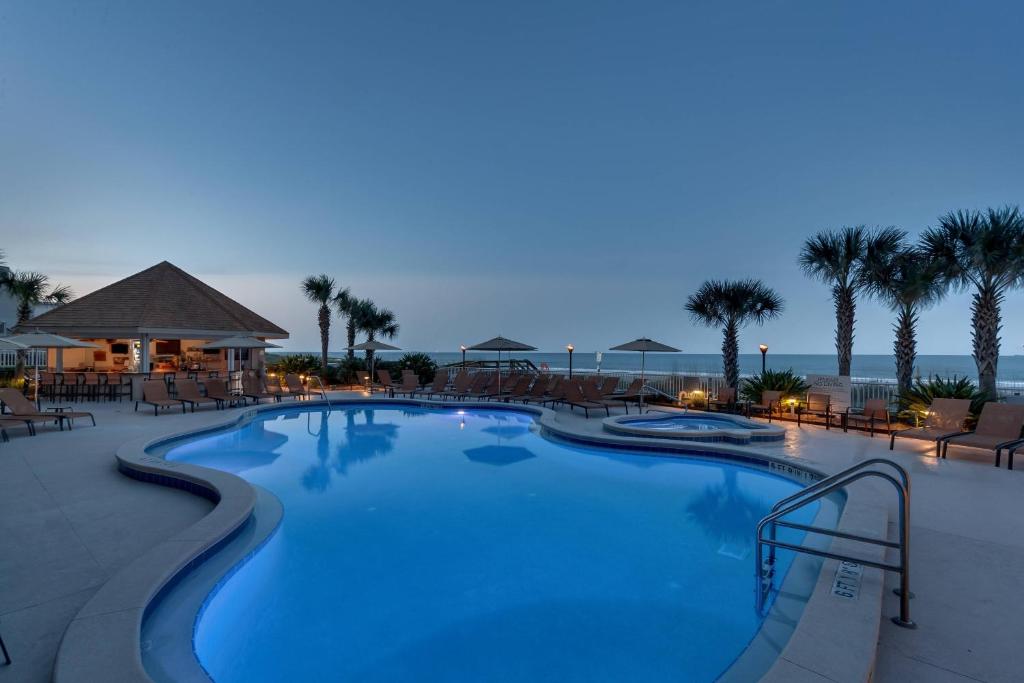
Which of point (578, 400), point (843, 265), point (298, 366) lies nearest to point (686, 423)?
point (578, 400)

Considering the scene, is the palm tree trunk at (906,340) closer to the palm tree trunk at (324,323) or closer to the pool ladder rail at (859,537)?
the pool ladder rail at (859,537)

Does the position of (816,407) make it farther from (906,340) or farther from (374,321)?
(374,321)

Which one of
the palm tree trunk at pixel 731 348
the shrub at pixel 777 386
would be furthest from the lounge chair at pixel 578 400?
the palm tree trunk at pixel 731 348

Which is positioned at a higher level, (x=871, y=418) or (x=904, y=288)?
(x=904, y=288)

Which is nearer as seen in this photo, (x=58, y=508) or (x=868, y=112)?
(x=58, y=508)

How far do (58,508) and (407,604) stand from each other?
12.6 feet

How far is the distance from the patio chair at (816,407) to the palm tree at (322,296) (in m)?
19.1

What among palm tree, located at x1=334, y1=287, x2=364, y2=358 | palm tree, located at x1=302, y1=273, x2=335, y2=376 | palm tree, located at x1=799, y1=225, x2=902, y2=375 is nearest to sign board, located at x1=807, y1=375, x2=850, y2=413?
palm tree, located at x1=799, y1=225, x2=902, y2=375

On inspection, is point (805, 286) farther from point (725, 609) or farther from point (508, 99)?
point (725, 609)

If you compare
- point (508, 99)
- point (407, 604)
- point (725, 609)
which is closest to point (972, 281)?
point (725, 609)

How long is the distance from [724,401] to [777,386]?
1352 millimetres

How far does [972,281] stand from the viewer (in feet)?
34.6

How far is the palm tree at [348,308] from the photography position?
24453 millimetres

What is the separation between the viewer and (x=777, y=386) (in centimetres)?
1261
